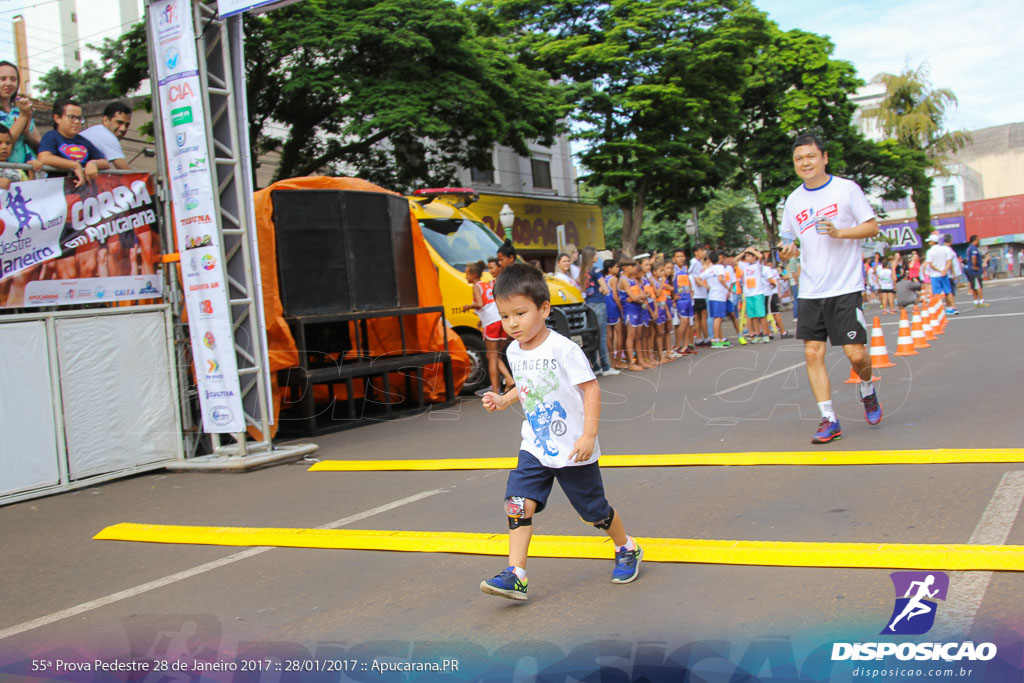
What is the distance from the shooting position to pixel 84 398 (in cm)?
808

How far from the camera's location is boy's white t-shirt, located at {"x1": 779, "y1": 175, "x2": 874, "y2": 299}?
677 cm

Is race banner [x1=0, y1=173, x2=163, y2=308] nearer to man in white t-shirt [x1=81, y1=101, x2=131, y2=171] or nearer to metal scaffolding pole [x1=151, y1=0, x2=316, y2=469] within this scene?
man in white t-shirt [x1=81, y1=101, x2=131, y2=171]

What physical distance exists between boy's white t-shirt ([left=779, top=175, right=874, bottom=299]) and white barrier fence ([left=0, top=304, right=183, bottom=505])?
5.86 meters

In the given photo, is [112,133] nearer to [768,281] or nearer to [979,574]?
[979,574]

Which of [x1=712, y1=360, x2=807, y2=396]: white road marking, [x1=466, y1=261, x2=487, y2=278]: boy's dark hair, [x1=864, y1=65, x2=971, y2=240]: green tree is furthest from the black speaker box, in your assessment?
[x1=864, y1=65, x2=971, y2=240]: green tree

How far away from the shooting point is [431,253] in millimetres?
12703

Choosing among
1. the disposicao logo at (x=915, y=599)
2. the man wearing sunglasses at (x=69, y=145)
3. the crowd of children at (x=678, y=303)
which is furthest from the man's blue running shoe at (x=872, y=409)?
the crowd of children at (x=678, y=303)

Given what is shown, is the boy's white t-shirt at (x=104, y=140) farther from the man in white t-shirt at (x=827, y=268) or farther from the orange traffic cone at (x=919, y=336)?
the orange traffic cone at (x=919, y=336)

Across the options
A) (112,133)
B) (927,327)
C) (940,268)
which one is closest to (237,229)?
(112,133)

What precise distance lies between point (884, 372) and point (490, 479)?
5996mm

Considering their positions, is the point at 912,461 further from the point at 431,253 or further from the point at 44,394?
the point at 431,253

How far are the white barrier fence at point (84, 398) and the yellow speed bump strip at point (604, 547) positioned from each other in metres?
1.92

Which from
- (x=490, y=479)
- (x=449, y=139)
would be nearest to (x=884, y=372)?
(x=490, y=479)

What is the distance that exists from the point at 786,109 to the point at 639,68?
13.0m
